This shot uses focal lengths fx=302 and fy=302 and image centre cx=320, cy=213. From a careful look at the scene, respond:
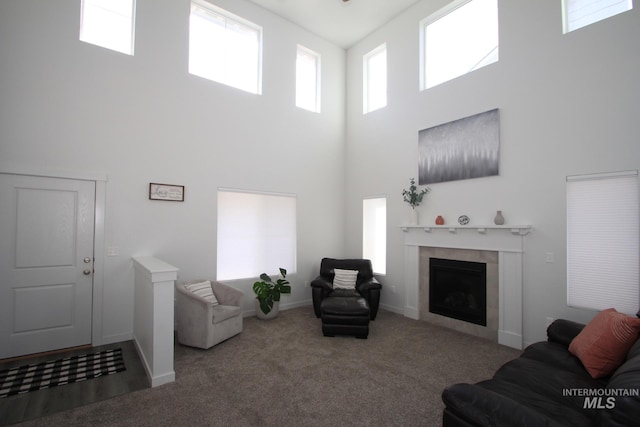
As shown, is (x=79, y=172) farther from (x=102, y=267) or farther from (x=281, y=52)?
(x=281, y=52)

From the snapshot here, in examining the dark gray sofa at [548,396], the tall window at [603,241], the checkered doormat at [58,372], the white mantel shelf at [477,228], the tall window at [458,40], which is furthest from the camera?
the tall window at [458,40]

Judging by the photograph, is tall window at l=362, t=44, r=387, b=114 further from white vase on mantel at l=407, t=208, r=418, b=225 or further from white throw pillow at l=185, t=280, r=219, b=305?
white throw pillow at l=185, t=280, r=219, b=305

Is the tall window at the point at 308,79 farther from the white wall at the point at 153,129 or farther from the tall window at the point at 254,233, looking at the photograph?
the tall window at the point at 254,233

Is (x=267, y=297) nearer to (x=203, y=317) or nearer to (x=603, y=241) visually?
(x=203, y=317)

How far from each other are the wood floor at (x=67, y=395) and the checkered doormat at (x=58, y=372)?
Answer: 10 centimetres

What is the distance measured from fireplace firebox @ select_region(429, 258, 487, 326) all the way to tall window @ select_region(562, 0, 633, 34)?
10.3ft

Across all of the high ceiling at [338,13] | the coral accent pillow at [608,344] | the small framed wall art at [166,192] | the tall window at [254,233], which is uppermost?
the high ceiling at [338,13]

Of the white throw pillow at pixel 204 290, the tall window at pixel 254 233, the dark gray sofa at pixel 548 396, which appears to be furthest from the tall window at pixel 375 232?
the dark gray sofa at pixel 548 396

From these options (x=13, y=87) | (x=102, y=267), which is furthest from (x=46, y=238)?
(x=13, y=87)

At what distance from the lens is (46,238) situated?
360 cm

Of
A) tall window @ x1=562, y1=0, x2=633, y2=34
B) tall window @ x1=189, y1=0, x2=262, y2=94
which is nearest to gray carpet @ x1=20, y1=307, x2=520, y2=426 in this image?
tall window @ x1=562, y1=0, x2=633, y2=34

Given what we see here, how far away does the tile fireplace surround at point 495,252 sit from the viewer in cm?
387

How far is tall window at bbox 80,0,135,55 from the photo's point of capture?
3.91 meters

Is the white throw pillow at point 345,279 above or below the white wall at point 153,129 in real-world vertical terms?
below
